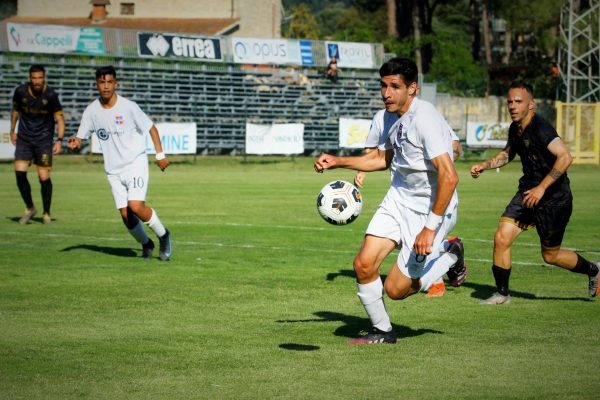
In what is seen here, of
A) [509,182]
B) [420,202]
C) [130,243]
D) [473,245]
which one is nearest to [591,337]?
[420,202]

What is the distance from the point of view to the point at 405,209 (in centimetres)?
770

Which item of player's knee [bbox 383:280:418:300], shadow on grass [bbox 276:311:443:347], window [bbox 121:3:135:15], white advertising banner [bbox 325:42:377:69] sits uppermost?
window [bbox 121:3:135:15]

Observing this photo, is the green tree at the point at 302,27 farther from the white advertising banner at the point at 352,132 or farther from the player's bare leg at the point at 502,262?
the player's bare leg at the point at 502,262

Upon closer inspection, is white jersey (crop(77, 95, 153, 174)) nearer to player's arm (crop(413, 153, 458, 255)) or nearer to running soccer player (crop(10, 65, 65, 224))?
running soccer player (crop(10, 65, 65, 224))

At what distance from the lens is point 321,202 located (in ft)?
27.4

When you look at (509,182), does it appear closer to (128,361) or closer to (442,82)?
(128,361)

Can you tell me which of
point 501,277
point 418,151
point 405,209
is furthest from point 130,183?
point 418,151

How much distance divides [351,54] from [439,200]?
41.1m

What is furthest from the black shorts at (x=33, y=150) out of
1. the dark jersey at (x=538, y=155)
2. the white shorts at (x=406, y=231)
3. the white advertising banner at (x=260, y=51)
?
the white advertising banner at (x=260, y=51)

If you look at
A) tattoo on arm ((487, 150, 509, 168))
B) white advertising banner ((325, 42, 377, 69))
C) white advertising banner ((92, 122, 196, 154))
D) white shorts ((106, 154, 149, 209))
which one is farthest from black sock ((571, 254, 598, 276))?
white advertising banner ((325, 42, 377, 69))

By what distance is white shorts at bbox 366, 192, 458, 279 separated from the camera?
7617mm

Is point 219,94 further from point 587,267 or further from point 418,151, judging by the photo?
point 418,151

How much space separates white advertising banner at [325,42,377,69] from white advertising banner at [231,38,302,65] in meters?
2.83

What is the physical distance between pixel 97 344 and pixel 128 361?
70cm
